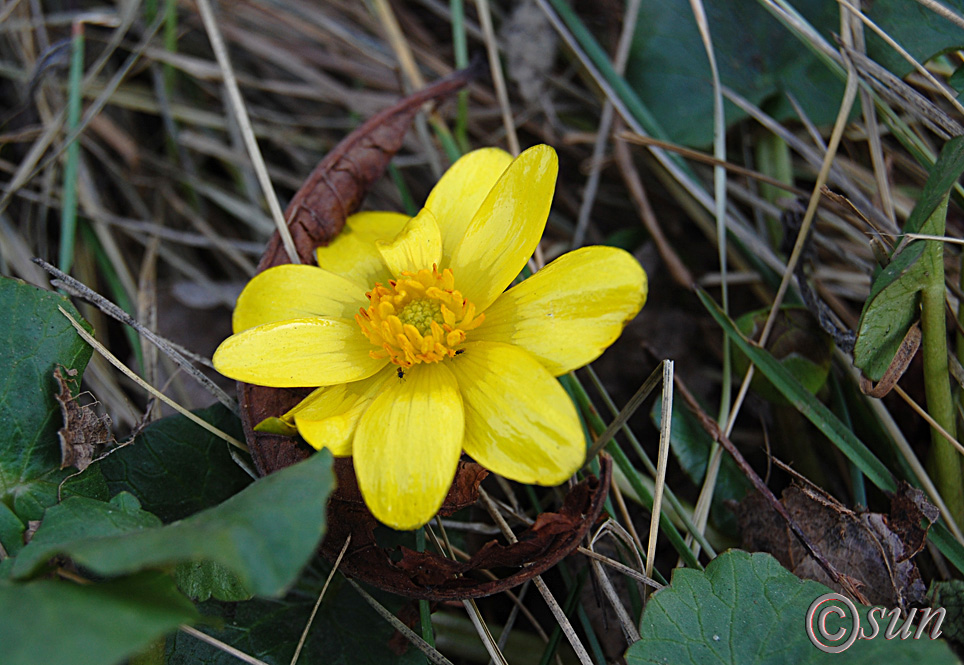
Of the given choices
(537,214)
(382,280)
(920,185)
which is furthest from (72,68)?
(920,185)

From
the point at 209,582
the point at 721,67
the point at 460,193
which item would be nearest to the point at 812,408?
the point at 460,193

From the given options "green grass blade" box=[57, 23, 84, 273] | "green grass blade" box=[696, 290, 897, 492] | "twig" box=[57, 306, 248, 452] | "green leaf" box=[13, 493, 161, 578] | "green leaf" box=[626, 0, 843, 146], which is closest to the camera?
"green leaf" box=[13, 493, 161, 578]

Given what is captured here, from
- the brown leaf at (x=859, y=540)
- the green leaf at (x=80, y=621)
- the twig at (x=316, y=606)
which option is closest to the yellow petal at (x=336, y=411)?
the twig at (x=316, y=606)

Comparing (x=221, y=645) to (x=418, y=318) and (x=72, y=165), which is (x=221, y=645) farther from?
(x=72, y=165)

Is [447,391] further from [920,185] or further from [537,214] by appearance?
[920,185]

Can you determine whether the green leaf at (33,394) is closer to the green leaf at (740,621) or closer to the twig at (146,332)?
the twig at (146,332)

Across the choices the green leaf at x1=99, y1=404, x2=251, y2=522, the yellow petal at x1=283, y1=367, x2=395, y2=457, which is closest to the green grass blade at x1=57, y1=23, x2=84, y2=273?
the green leaf at x1=99, y1=404, x2=251, y2=522

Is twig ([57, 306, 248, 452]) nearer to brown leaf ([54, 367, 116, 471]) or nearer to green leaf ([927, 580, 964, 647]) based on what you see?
brown leaf ([54, 367, 116, 471])
